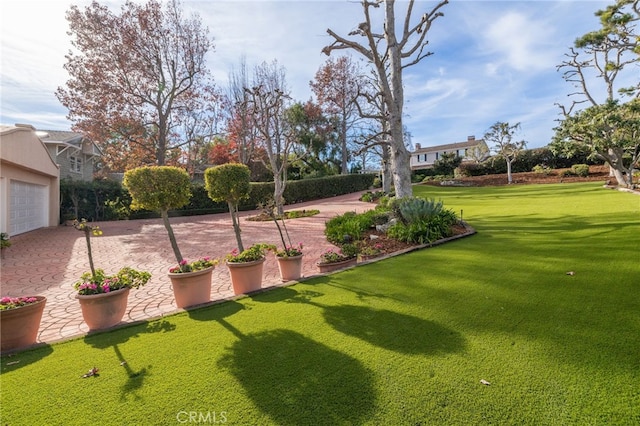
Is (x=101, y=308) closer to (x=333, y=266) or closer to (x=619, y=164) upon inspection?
(x=333, y=266)

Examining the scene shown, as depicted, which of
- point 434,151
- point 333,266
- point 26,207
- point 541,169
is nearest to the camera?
point 333,266

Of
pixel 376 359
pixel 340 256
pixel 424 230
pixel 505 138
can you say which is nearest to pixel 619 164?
pixel 505 138

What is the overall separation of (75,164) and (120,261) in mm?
19757

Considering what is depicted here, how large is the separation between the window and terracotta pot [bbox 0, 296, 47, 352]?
23632 mm

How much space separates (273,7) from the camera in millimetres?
8742

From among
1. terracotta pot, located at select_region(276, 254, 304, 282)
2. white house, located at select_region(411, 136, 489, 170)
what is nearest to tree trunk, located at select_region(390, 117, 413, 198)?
terracotta pot, located at select_region(276, 254, 304, 282)

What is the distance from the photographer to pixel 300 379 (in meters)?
2.36

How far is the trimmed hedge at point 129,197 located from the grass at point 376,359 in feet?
33.7

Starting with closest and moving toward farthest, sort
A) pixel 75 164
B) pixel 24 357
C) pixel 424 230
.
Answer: pixel 24 357 < pixel 424 230 < pixel 75 164

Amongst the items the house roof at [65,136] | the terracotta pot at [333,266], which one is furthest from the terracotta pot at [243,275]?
the house roof at [65,136]

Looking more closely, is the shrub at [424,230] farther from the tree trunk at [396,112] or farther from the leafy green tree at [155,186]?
the leafy green tree at [155,186]

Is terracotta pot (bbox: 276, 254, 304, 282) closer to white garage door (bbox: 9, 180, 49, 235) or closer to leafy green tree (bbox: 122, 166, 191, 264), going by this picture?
leafy green tree (bbox: 122, 166, 191, 264)

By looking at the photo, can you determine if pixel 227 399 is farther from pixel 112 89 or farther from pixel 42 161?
pixel 112 89

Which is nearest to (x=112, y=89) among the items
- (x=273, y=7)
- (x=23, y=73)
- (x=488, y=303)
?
(x=23, y=73)
